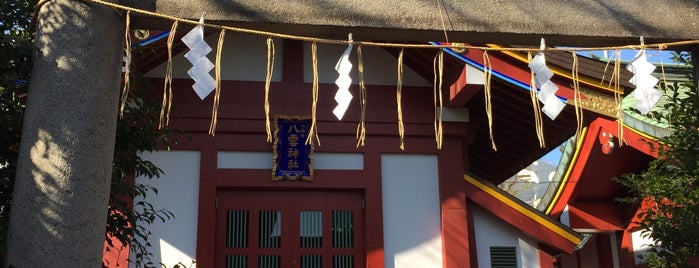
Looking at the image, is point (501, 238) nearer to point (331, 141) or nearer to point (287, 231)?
point (331, 141)

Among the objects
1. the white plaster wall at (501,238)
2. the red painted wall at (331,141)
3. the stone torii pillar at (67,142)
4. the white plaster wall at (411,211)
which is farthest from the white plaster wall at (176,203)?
the stone torii pillar at (67,142)

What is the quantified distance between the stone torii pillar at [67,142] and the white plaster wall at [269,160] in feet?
12.2

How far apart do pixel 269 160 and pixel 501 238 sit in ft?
8.81

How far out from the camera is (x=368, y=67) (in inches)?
325

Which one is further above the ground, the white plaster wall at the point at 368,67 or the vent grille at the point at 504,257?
the white plaster wall at the point at 368,67

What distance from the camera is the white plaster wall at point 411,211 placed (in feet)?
25.3

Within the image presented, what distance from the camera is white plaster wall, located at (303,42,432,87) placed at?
8.13 meters

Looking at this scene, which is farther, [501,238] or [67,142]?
[501,238]

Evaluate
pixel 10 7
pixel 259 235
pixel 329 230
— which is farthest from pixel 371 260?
pixel 10 7

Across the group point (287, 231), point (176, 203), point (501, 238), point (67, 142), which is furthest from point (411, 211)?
point (67, 142)

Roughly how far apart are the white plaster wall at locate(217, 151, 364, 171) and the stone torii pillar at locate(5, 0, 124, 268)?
3.73 metres

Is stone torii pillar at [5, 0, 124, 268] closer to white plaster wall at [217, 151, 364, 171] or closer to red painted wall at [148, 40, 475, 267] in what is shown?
red painted wall at [148, 40, 475, 267]

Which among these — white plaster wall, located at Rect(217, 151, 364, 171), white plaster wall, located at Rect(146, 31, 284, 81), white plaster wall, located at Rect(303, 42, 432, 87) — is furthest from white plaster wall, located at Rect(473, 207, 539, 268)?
white plaster wall, located at Rect(146, 31, 284, 81)

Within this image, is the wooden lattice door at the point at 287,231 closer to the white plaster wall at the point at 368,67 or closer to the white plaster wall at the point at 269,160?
the white plaster wall at the point at 269,160
